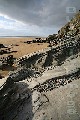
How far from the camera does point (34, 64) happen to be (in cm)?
1275

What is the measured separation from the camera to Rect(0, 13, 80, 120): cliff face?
26.0 ft

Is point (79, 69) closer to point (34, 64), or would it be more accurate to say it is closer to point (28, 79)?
point (28, 79)

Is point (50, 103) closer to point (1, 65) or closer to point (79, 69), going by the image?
point (79, 69)

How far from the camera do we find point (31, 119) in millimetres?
7695

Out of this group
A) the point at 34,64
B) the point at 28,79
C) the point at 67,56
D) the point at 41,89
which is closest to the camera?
the point at 41,89

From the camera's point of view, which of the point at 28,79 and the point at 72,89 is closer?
the point at 72,89

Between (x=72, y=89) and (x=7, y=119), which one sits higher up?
(x=72, y=89)

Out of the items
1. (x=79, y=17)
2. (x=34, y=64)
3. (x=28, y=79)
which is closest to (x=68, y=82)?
(x=28, y=79)

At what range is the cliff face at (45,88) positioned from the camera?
794 centimetres

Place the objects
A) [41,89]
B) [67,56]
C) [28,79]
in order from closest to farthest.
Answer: [41,89], [28,79], [67,56]

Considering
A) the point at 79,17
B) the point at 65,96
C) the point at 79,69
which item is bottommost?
the point at 65,96

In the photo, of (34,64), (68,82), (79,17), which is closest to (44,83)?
(68,82)

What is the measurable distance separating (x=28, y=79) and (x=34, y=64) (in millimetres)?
2392

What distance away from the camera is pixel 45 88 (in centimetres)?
909
